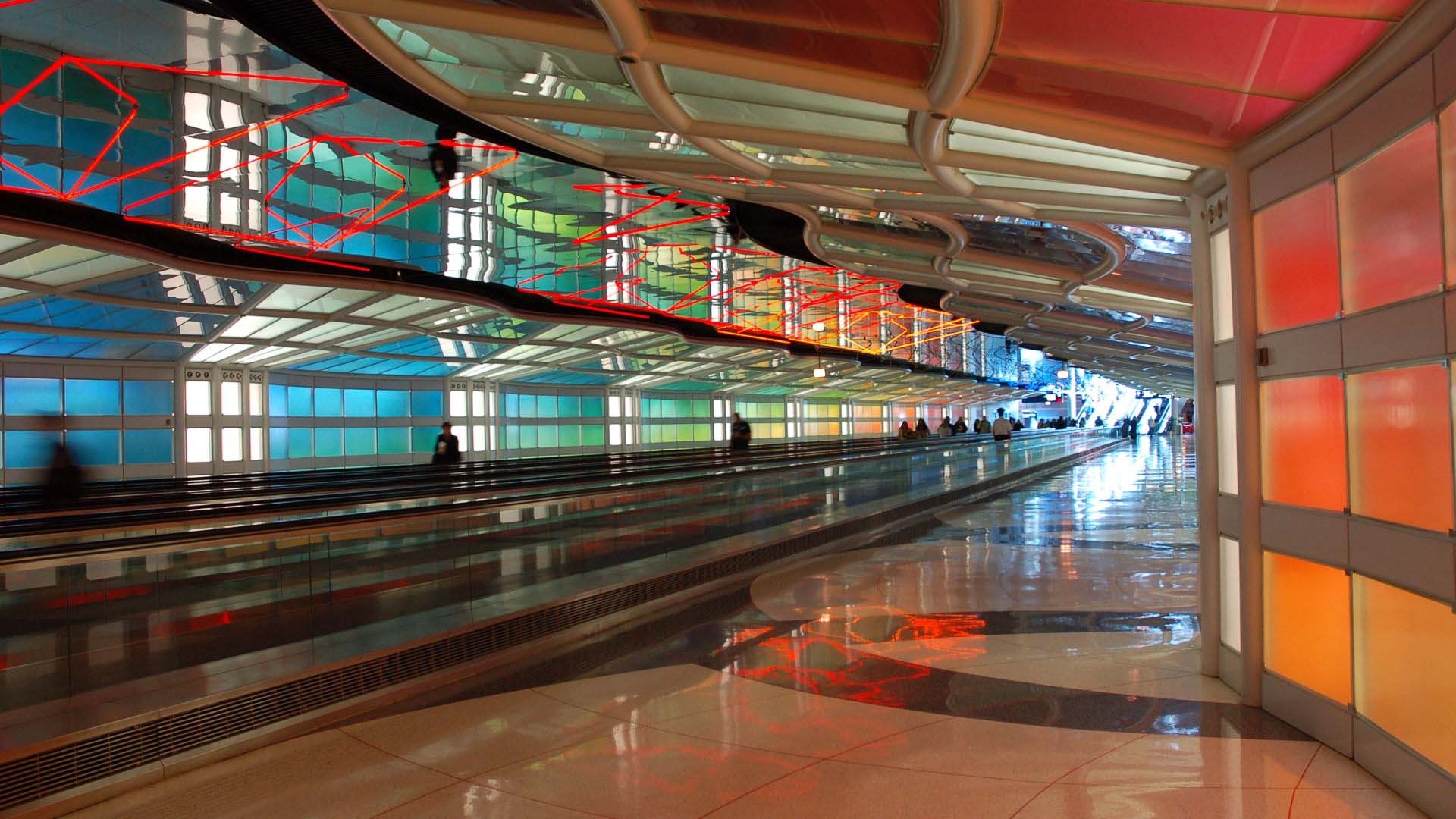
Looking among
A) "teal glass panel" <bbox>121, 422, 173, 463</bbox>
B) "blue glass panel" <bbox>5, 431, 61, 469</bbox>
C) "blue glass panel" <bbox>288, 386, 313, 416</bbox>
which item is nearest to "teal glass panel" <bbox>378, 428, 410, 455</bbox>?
"blue glass panel" <bbox>288, 386, 313, 416</bbox>

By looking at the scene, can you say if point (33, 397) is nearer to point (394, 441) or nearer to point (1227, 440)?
point (394, 441)

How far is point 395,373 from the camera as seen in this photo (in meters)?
32.1

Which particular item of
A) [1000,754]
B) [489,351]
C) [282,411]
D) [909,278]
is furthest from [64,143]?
[1000,754]

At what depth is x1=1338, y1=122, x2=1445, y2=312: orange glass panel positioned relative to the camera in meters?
4.32

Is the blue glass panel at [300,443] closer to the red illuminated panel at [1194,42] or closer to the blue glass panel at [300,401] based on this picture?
the blue glass panel at [300,401]

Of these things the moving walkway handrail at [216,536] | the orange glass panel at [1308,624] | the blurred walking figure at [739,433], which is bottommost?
the orange glass panel at [1308,624]

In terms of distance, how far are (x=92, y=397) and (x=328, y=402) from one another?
7.16 metres

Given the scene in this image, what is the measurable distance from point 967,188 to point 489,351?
24.8 meters

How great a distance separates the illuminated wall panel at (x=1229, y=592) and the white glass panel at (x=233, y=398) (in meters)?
26.1

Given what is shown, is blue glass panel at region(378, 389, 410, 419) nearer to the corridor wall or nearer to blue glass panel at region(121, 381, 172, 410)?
blue glass panel at region(121, 381, 172, 410)

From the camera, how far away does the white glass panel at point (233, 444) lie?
25.7m

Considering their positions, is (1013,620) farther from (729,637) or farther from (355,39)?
(355,39)

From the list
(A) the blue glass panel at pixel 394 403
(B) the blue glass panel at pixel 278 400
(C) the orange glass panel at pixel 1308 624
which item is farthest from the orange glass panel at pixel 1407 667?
(A) the blue glass panel at pixel 394 403

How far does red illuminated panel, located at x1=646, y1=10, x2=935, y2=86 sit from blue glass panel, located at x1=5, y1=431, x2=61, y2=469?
22.9m
